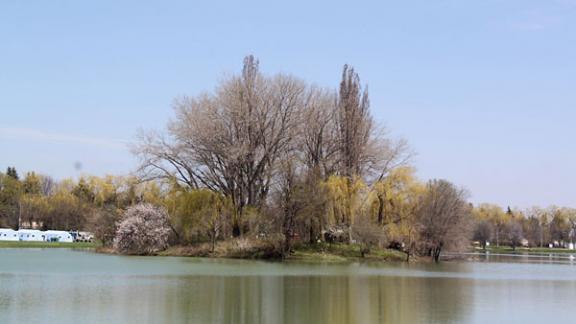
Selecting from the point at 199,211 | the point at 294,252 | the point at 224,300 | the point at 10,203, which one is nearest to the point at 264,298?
the point at 224,300

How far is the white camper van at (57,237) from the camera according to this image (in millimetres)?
80438

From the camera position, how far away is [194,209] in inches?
2010

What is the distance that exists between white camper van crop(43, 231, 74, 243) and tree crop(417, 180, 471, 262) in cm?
4598

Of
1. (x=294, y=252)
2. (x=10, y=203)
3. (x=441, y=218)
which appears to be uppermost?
(x=10, y=203)

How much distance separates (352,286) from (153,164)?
3005 centimetres

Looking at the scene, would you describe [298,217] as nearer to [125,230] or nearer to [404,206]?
[404,206]

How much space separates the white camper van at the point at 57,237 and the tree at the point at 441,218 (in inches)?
1810

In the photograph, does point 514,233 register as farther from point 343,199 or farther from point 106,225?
point 106,225

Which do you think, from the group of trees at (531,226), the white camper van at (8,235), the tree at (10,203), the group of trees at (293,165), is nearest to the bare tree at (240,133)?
the group of trees at (293,165)

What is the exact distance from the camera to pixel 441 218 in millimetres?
51750

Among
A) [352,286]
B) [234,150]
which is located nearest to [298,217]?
[234,150]

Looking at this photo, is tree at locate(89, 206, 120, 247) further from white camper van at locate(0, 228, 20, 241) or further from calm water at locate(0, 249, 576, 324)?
calm water at locate(0, 249, 576, 324)

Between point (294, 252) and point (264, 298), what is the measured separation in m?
26.8

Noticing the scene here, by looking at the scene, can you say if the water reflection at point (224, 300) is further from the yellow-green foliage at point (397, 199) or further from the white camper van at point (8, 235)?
the white camper van at point (8, 235)
